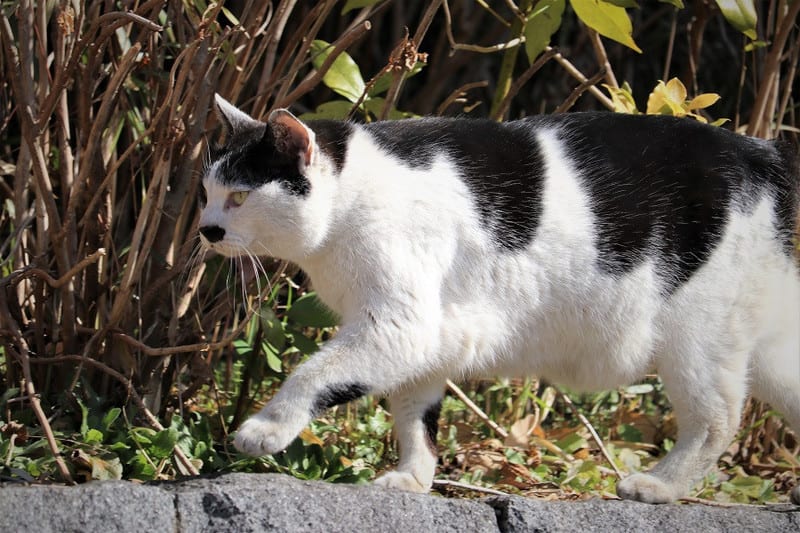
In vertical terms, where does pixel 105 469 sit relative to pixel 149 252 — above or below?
below

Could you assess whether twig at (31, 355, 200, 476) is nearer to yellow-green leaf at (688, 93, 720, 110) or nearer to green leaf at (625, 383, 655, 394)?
yellow-green leaf at (688, 93, 720, 110)

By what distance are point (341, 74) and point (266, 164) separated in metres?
0.58

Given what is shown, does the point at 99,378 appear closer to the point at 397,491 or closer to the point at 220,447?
the point at 220,447

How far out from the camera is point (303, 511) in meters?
1.94

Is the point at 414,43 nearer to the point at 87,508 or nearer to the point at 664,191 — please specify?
the point at 664,191

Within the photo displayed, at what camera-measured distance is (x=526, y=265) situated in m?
2.35

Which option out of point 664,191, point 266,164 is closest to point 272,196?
point 266,164

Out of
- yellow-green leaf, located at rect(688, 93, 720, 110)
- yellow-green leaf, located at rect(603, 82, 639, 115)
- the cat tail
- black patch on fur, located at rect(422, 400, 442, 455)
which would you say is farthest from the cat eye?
the cat tail

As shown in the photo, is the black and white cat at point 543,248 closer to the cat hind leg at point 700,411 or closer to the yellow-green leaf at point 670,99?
the cat hind leg at point 700,411

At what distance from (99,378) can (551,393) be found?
1.53 m

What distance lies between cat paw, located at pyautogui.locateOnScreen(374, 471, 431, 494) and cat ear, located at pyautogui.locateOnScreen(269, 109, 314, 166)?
0.73m

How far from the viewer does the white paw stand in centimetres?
203

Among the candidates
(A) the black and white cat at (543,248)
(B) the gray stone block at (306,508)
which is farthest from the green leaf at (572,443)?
(B) the gray stone block at (306,508)

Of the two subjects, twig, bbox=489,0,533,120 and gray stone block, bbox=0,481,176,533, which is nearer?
gray stone block, bbox=0,481,176,533
